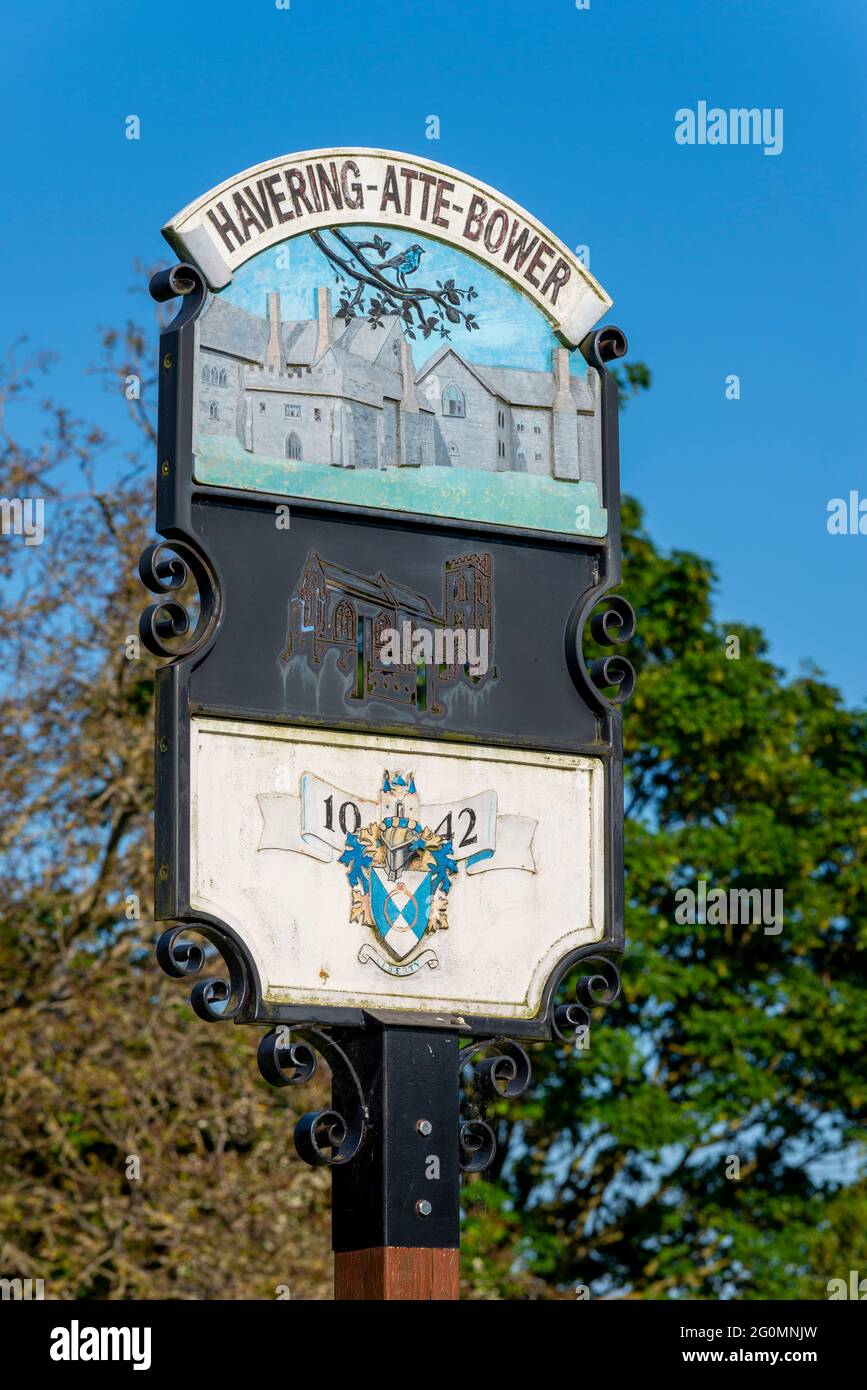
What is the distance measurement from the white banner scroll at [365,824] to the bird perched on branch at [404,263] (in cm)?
161

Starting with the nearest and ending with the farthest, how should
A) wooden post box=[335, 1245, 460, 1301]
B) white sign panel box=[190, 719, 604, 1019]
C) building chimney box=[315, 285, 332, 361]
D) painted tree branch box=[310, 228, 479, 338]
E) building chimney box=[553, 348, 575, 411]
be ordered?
wooden post box=[335, 1245, 460, 1301]
white sign panel box=[190, 719, 604, 1019]
building chimney box=[315, 285, 332, 361]
painted tree branch box=[310, 228, 479, 338]
building chimney box=[553, 348, 575, 411]

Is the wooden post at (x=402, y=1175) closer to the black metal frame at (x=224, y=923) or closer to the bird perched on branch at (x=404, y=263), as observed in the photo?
the black metal frame at (x=224, y=923)

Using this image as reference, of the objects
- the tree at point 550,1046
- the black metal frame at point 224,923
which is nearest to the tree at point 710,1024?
the tree at point 550,1046

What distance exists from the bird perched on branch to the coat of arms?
155 cm

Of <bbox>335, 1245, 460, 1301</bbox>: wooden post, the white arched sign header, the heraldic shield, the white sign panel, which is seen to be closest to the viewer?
<bbox>335, 1245, 460, 1301</bbox>: wooden post

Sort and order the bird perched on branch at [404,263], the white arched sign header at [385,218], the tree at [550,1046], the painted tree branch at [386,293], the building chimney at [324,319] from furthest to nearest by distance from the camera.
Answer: the tree at [550,1046] → the bird perched on branch at [404,263] → the painted tree branch at [386,293] → the building chimney at [324,319] → the white arched sign header at [385,218]

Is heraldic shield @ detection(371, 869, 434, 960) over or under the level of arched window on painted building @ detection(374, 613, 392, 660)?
under

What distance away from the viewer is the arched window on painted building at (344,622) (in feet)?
21.2

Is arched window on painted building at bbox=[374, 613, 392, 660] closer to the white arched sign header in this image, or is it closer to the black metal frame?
the black metal frame

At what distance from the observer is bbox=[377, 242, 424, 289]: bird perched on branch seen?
679 centimetres

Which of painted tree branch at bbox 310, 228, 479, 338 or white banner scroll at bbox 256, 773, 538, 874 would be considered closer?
white banner scroll at bbox 256, 773, 538, 874

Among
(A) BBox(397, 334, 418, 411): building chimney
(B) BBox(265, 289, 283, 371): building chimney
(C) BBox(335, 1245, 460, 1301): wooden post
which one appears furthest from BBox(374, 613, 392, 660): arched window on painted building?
(C) BBox(335, 1245, 460, 1301): wooden post
